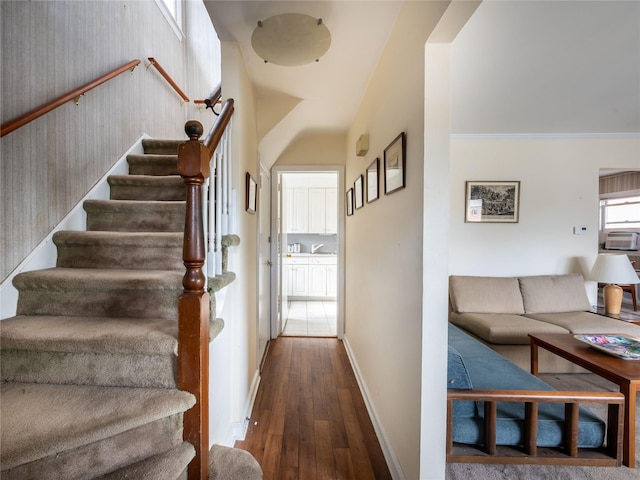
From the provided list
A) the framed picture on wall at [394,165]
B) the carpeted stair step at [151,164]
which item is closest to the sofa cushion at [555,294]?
the framed picture on wall at [394,165]

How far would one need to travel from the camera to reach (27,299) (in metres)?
1.24

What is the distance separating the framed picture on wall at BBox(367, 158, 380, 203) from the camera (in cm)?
186

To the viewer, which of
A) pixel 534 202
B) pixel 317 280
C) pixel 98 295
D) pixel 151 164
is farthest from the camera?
pixel 317 280

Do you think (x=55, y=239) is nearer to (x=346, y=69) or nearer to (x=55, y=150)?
(x=55, y=150)

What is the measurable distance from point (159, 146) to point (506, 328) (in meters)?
3.63

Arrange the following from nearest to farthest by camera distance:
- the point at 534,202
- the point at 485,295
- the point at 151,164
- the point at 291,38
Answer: the point at 291,38, the point at 151,164, the point at 485,295, the point at 534,202

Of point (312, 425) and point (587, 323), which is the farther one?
point (587, 323)

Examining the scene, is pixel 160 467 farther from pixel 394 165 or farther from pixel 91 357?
pixel 394 165

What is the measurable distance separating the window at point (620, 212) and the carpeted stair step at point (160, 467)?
8099 mm

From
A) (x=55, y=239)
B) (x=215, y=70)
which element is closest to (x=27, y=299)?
(x=55, y=239)

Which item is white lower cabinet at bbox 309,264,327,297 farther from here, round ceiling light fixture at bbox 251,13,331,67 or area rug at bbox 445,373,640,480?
round ceiling light fixture at bbox 251,13,331,67

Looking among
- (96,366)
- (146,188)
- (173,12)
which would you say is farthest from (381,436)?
(173,12)

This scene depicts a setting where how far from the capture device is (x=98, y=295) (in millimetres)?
1235

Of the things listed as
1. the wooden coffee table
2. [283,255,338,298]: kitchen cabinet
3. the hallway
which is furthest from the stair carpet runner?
[283,255,338,298]: kitchen cabinet
